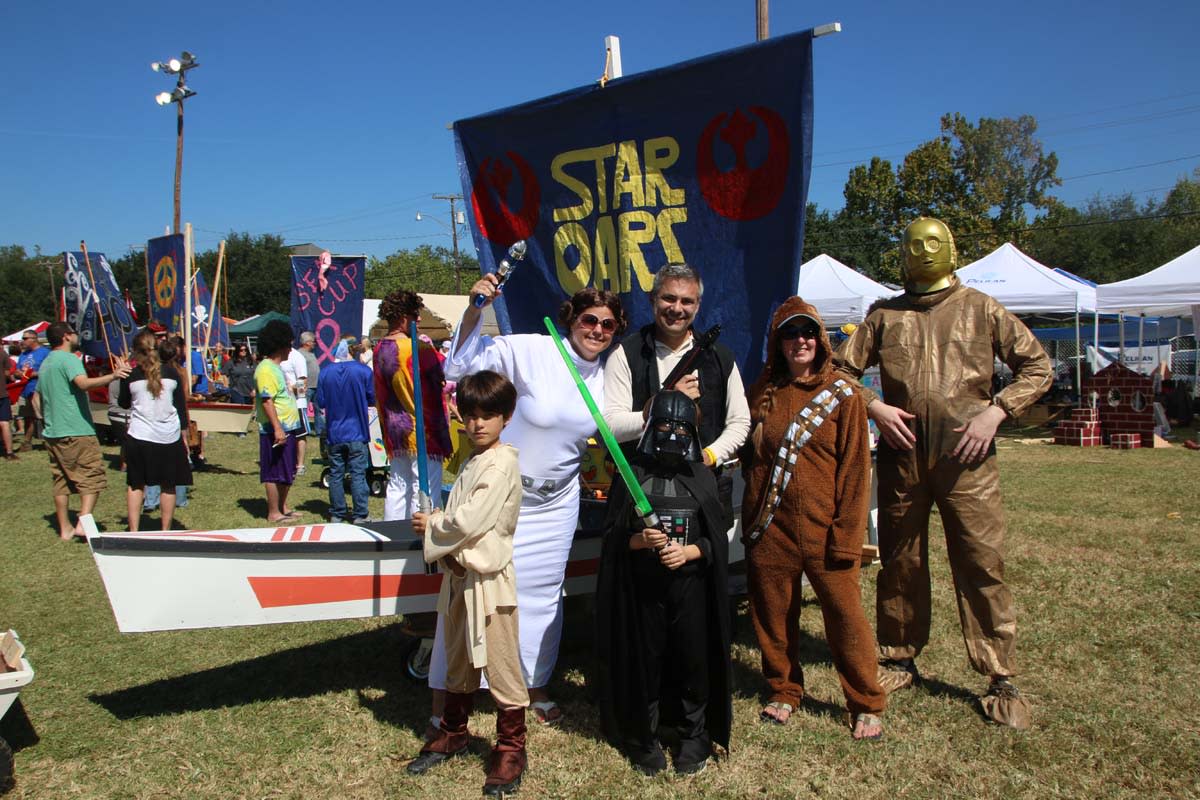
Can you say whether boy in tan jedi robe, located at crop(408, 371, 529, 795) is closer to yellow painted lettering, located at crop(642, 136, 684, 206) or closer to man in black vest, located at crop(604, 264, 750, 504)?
man in black vest, located at crop(604, 264, 750, 504)

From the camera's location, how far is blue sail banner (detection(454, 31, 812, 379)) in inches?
160

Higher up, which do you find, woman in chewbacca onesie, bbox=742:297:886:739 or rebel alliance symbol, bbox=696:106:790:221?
rebel alliance symbol, bbox=696:106:790:221

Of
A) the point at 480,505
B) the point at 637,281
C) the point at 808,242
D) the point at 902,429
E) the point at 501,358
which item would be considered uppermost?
the point at 808,242

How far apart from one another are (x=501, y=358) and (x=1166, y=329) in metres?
33.7

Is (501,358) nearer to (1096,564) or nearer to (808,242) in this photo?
(1096,564)

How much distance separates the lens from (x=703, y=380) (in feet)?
10.7

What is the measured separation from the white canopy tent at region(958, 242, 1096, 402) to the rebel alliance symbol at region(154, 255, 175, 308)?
11.8m

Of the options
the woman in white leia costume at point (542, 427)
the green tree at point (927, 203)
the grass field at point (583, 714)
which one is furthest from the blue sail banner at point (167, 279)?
the green tree at point (927, 203)

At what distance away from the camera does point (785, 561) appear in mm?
3289

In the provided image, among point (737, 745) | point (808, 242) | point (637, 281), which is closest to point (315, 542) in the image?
point (737, 745)

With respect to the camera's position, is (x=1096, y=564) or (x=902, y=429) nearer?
(x=902, y=429)

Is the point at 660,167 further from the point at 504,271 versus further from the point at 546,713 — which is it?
the point at 546,713

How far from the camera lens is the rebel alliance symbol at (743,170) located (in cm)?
408

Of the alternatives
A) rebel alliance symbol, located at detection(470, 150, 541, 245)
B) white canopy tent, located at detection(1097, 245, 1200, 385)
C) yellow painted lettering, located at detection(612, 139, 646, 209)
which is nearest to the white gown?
yellow painted lettering, located at detection(612, 139, 646, 209)
